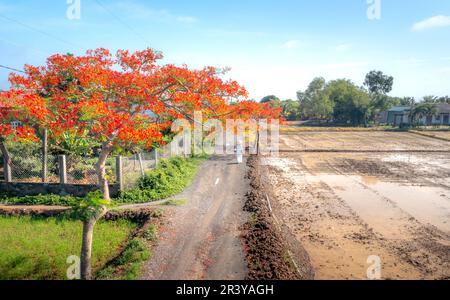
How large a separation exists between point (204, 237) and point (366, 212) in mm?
7231

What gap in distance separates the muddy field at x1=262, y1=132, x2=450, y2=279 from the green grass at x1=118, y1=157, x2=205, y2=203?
4.52m

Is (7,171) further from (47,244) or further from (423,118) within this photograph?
(423,118)

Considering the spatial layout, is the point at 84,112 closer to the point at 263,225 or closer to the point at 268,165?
the point at 263,225

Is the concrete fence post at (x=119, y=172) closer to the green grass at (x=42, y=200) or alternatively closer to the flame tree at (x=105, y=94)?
the green grass at (x=42, y=200)

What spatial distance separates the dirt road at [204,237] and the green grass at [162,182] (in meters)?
0.67

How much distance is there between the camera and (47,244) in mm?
9312

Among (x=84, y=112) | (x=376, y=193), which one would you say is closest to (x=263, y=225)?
(x=84, y=112)

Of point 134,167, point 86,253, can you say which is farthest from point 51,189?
point 86,253

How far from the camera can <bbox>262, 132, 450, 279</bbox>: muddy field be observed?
8.76m

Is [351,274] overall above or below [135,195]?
below

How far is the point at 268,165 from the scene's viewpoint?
72.8 ft

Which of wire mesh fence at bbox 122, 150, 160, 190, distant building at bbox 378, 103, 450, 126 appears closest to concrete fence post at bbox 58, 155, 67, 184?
wire mesh fence at bbox 122, 150, 160, 190

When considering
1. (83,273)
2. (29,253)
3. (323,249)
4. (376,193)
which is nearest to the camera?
(83,273)
